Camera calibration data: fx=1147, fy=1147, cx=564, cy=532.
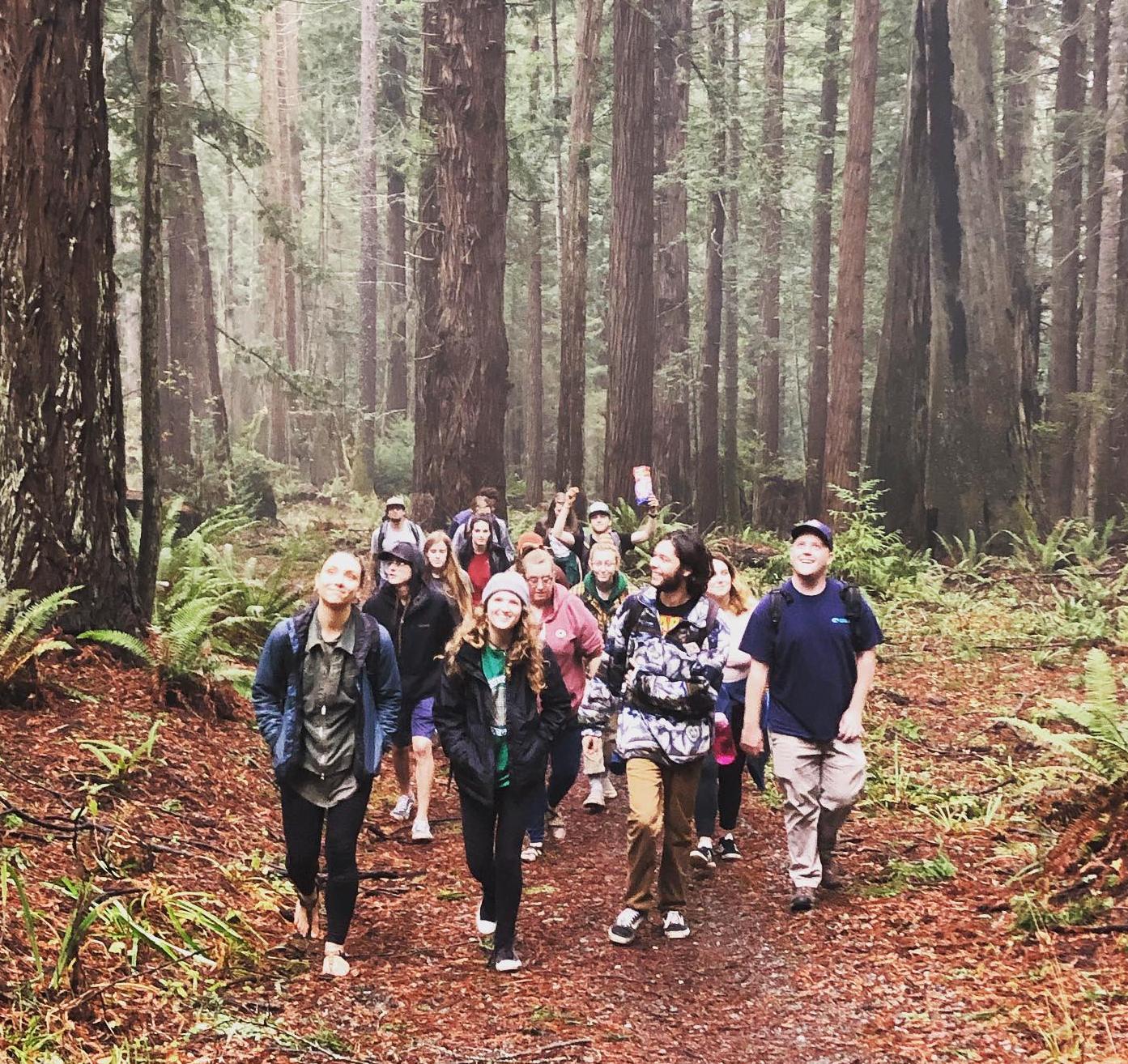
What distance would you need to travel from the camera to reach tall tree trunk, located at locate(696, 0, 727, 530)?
79.9 feet

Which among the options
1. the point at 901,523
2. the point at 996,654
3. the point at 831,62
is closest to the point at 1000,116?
the point at 831,62

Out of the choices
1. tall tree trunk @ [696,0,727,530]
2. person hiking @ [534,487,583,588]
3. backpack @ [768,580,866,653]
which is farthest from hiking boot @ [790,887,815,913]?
tall tree trunk @ [696,0,727,530]

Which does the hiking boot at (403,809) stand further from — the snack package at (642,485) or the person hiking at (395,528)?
the snack package at (642,485)

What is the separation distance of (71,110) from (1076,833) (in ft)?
25.1

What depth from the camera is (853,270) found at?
1852 cm

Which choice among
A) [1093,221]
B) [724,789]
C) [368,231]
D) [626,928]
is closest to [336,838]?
[626,928]

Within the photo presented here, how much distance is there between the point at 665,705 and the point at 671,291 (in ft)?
66.4

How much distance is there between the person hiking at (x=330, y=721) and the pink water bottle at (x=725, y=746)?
274 cm

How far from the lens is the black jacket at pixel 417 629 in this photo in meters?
7.83

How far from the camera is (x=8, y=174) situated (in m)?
7.51

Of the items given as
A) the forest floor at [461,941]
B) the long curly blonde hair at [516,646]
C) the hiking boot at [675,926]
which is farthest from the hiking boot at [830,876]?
the long curly blonde hair at [516,646]

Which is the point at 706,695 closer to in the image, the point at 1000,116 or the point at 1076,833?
the point at 1076,833

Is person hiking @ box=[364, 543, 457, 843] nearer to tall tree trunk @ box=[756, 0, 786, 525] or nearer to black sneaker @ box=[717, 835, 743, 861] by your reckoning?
black sneaker @ box=[717, 835, 743, 861]

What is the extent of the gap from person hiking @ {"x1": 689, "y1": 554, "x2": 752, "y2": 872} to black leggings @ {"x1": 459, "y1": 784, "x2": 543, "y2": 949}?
175 cm
